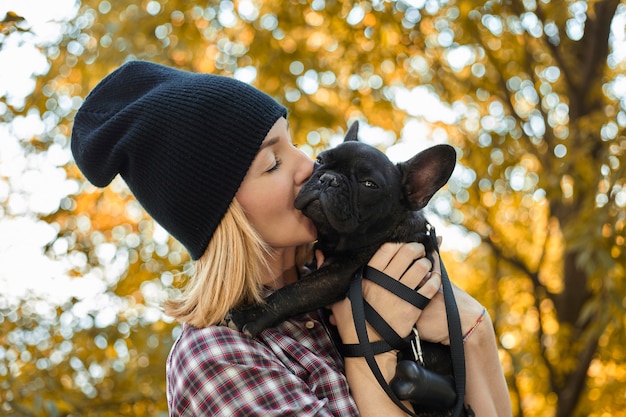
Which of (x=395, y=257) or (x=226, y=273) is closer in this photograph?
(x=226, y=273)

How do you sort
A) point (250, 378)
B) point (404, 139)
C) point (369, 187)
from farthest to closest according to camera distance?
point (404, 139) < point (369, 187) < point (250, 378)

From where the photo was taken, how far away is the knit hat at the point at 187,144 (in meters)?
2.22

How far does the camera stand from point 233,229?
226 centimetres

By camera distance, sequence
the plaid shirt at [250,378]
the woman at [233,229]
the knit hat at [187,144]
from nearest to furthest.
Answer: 1. the plaid shirt at [250,378]
2. the woman at [233,229]
3. the knit hat at [187,144]

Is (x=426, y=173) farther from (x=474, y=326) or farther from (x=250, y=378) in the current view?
(x=250, y=378)

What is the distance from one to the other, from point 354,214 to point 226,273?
0.48 meters

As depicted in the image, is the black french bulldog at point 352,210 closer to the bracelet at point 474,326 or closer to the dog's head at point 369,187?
the dog's head at point 369,187

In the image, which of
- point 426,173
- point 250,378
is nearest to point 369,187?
point 426,173

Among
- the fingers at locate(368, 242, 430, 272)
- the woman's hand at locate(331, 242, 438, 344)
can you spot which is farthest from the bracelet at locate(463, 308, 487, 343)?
the fingers at locate(368, 242, 430, 272)

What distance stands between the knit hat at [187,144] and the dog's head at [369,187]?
26 cm

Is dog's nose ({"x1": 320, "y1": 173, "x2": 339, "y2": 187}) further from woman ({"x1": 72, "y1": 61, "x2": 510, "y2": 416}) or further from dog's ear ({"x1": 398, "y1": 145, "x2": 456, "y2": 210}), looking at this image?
dog's ear ({"x1": 398, "y1": 145, "x2": 456, "y2": 210})

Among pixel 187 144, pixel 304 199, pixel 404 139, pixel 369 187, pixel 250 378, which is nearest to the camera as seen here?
pixel 250 378

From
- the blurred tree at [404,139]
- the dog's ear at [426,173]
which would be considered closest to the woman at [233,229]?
the dog's ear at [426,173]

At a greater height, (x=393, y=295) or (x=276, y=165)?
(x=276, y=165)
